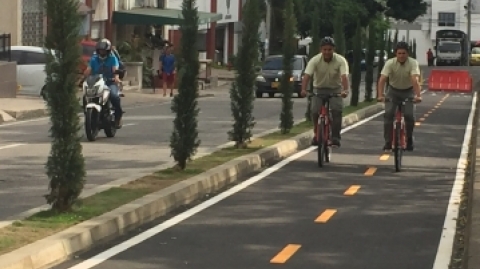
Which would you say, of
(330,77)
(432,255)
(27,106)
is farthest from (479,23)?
(432,255)

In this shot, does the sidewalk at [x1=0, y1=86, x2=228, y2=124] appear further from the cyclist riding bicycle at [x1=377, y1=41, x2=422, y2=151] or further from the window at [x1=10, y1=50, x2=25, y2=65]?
the cyclist riding bicycle at [x1=377, y1=41, x2=422, y2=151]

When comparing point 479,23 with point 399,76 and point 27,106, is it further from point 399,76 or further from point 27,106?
point 399,76

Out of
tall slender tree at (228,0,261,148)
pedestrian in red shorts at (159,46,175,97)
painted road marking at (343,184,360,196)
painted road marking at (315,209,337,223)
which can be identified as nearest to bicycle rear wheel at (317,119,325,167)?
tall slender tree at (228,0,261,148)

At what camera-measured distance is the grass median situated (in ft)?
31.2

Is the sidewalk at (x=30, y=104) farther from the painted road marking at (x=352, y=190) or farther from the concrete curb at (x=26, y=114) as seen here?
the painted road marking at (x=352, y=190)

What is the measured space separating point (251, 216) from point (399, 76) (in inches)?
223

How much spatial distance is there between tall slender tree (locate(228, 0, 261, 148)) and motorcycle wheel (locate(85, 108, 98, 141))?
8.62 ft

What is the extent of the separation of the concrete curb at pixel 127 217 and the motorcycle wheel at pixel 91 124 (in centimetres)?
352

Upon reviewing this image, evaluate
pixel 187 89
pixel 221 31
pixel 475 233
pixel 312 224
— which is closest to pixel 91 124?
pixel 187 89

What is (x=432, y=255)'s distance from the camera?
388 inches

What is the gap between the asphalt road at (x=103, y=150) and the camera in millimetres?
13125

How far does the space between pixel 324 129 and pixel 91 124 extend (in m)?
4.61

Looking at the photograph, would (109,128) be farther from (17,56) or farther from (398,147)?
(17,56)

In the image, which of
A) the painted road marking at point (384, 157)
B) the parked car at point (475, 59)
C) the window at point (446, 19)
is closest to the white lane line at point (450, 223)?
the painted road marking at point (384, 157)
